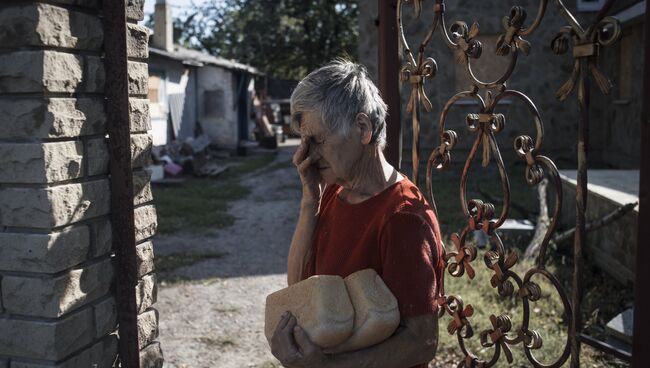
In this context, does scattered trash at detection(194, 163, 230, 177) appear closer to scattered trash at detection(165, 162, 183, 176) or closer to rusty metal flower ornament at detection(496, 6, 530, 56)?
scattered trash at detection(165, 162, 183, 176)

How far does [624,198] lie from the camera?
17.9ft

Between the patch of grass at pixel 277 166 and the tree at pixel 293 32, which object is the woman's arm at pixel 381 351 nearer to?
the patch of grass at pixel 277 166

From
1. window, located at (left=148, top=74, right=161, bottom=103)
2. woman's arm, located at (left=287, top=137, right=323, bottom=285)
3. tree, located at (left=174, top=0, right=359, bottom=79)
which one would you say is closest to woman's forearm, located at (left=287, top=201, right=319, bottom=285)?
woman's arm, located at (left=287, top=137, right=323, bottom=285)

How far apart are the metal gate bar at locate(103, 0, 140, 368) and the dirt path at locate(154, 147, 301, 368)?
6.15ft

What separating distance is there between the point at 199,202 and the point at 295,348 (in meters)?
9.41

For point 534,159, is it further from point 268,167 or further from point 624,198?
point 268,167

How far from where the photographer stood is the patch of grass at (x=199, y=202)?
29.5ft

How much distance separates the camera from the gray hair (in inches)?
69.6

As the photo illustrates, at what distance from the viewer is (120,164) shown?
235 cm

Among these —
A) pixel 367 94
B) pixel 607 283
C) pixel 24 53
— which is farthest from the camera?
pixel 607 283

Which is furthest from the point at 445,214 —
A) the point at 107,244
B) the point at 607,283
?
the point at 107,244

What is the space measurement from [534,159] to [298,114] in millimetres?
702

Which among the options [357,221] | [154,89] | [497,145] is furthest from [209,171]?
[497,145]

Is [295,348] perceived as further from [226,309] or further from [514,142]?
[226,309]
